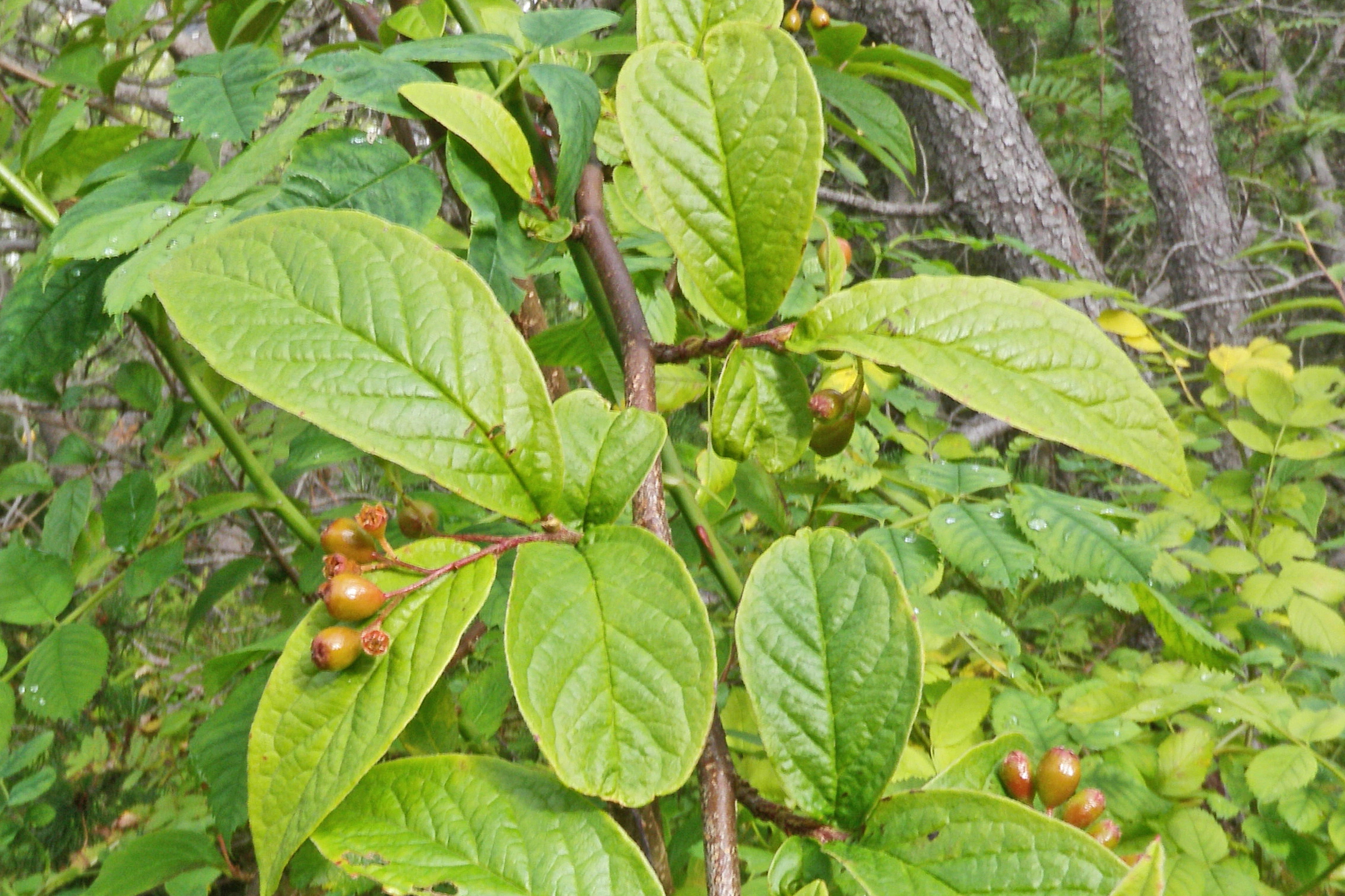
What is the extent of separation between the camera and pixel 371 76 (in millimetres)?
496

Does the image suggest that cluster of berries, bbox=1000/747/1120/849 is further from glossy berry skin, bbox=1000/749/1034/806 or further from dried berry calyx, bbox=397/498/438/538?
dried berry calyx, bbox=397/498/438/538

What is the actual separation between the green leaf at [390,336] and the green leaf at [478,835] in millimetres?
132

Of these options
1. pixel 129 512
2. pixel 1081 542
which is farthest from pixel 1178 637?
pixel 129 512

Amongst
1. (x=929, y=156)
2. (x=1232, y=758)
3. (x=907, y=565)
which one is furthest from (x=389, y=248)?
(x=929, y=156)

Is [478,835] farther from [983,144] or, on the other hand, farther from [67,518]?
[983,144]

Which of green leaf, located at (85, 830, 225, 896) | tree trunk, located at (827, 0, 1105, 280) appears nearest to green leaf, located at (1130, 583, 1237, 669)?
green leaf, located at (85, 830, 225, 896)

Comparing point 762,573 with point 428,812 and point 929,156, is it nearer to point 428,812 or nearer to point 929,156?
point 428,812

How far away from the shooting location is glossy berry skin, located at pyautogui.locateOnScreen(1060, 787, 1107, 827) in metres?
0.45

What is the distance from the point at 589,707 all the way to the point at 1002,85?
255cm

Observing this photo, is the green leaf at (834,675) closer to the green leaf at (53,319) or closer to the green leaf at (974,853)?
the green leaf at (974,853)

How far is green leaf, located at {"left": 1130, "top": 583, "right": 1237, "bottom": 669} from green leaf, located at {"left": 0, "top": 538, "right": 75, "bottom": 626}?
1.18 m

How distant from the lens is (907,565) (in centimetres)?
82

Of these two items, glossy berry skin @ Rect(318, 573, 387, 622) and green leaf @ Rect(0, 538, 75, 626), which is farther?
green leaf @ Rect(0, 538, 75, 626)

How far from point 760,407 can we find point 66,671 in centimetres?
100
